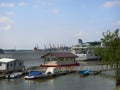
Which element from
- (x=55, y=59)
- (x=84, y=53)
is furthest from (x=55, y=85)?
(x=84, y=53)

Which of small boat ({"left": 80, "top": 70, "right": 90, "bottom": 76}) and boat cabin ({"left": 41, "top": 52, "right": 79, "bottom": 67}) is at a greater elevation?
boat cabin ({"left": 41, "top": 52, "right": 79, "bottom": 67})

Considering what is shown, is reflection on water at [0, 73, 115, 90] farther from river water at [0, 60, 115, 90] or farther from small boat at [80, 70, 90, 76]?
small boat at [80, 70, 90, 76]

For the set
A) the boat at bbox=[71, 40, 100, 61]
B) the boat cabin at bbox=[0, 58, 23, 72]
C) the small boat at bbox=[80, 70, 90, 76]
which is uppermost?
the boat at bbox=[71, 40, 100, 61]

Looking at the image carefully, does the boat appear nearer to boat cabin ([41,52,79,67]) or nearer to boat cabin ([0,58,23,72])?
boat cabin ([41,52,79,67])

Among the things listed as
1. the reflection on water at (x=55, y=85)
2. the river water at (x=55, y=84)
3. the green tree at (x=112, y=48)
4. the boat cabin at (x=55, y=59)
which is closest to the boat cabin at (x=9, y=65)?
the river water at (x=55, y=84)

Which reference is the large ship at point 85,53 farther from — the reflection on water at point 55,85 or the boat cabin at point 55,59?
the reflection on water at point 55,85

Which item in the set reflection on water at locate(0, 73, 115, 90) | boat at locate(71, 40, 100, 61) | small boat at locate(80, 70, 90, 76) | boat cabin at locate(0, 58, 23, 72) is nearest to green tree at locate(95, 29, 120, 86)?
reflection on water at locate(0, 73, 115, 90)

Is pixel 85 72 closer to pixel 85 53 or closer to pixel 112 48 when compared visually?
pixel 112 48

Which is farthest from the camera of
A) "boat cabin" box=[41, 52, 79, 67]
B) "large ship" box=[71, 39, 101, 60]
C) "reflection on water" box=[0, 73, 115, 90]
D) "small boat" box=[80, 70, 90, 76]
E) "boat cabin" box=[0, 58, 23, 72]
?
"large ship" box=[71, 39, 101, 60]

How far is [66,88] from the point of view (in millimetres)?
47469

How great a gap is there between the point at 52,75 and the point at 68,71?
633 cm

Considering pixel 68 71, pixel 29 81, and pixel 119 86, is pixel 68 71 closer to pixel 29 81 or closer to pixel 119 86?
pixel 29 81

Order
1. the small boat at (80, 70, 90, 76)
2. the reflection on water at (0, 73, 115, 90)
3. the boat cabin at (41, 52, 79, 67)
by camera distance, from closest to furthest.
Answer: the reflection on water at (0, 73, 115, 90) < the small boat at (80, 70, 90, 76) < the boat cabin at (41, 52, 79, 67)

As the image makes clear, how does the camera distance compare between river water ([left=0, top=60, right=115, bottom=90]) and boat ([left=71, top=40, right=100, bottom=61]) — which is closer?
river water ([left=0, top=60, right=115, bottom=90])
